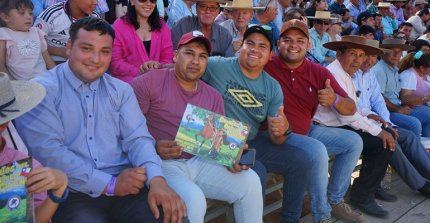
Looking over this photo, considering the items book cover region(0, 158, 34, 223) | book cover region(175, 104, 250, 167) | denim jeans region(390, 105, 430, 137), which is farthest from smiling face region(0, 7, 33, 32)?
denim jeans region(390, 105, 430, 137)

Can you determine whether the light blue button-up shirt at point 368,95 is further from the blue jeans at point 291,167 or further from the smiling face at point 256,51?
the smiling face at point 256,51

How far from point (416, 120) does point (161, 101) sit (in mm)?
3405

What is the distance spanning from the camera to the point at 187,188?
2.61 m

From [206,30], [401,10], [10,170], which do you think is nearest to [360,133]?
[206,30]

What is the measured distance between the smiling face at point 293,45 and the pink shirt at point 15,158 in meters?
2.44

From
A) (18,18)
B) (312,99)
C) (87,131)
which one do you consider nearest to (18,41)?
(18,18)

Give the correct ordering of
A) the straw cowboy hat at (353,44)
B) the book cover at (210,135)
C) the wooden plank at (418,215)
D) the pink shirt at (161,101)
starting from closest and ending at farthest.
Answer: the book cover at (210,135), the pink shirt at (161,101), the wooden plank at (418,215), the straw cowboy hat at (353,44)

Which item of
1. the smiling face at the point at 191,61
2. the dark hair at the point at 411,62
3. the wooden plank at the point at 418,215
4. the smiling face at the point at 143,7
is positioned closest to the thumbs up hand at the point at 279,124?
the smiling face at the point at 191,61

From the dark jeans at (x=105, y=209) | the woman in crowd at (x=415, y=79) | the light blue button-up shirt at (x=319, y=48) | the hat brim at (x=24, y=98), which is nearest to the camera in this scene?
the hat brim at (x=24, y=98)

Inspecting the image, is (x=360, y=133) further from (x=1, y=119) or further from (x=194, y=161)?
(x=1, y=119)

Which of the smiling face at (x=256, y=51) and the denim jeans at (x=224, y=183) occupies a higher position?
the smiling face at (x=256, y=51)

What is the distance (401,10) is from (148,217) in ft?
41.8

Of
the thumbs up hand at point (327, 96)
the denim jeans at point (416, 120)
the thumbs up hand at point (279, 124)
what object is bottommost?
the denim jeans at point (416, 120)

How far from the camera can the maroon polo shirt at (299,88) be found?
392 centimetres
